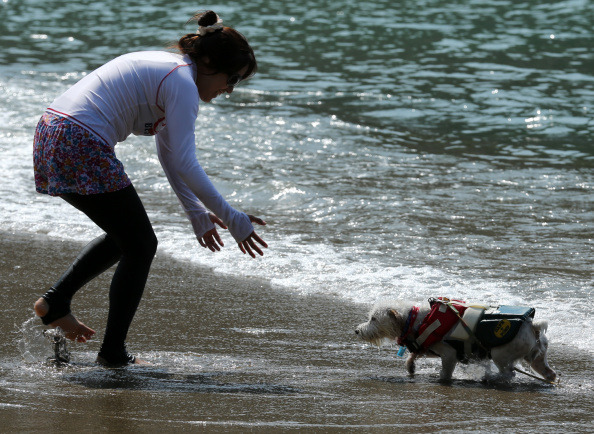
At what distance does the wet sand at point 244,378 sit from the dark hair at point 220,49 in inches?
63.8

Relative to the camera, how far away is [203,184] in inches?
160

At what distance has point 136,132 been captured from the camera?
4.28m

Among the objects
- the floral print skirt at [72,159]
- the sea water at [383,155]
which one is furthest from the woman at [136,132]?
the sea water at [383,155]

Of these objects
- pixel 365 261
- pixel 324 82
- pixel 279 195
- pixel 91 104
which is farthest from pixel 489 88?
pixel 91 104

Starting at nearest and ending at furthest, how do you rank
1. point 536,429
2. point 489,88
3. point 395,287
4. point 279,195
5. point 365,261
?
point 536,429
point 395,287
point 365,261
point 279,195
point 489,88

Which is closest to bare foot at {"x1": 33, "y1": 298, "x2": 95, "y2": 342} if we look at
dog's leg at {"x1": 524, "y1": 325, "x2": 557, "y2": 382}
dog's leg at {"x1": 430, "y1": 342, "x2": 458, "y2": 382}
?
Answer: dog's leg at {"x1": 430, "y1": 342, "x2": 458, "y2": 382}

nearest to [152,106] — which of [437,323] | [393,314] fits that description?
[393,314]

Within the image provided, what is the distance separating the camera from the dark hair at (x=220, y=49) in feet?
13.6

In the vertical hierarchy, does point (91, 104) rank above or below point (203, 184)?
above

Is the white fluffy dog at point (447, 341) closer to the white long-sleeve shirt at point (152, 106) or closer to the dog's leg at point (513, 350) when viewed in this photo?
the dog's leg at point (513, 350)

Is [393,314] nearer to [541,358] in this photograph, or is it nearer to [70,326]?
[541,358]

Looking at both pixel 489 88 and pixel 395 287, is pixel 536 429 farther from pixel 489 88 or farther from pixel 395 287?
pixel 489 88

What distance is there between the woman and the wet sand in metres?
0.49

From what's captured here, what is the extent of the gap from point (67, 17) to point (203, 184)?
20.9 metres
